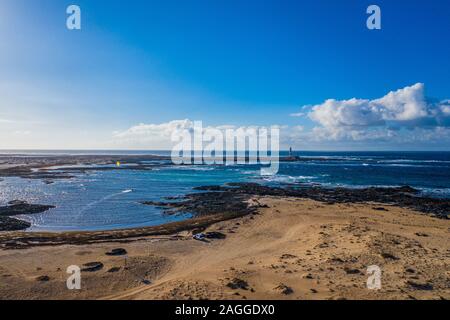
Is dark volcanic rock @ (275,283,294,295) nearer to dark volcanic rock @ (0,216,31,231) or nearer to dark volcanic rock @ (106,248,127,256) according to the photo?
dark volcanic rock @ (106,248,127,256)

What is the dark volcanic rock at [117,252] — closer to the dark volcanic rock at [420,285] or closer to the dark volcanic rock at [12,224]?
the dark volcanic rock at [12,224]

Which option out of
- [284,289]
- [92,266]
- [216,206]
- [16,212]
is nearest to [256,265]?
[284,289]

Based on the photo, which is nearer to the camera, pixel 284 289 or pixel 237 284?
pixel 284 289

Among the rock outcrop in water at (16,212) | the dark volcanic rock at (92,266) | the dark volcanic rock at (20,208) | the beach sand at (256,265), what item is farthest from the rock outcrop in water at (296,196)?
the dark volcanic rock at (92,266)

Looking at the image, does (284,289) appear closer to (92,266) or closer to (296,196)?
(92,266)
